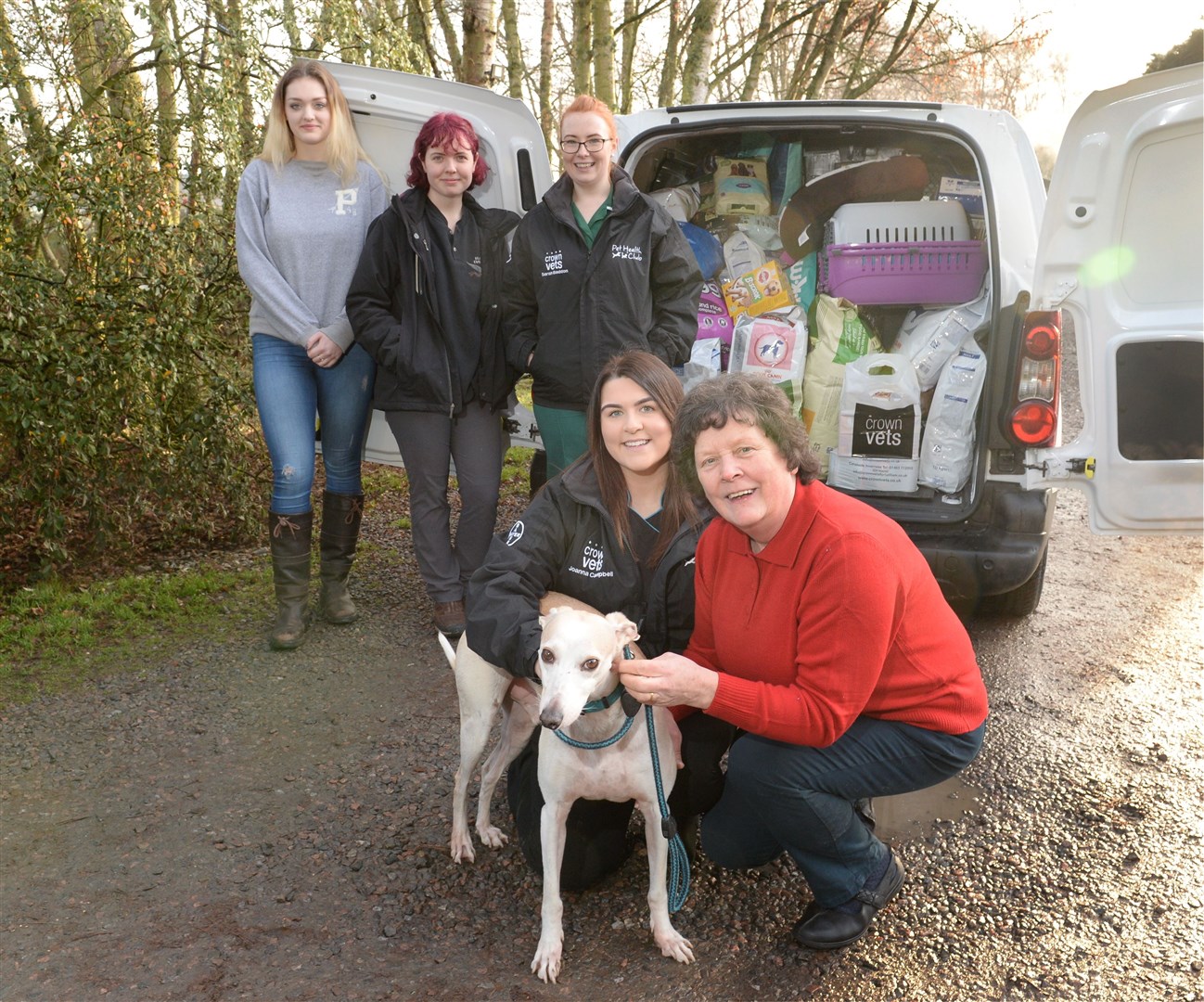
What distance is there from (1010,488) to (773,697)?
1.89 meters

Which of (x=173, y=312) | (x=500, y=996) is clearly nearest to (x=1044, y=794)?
(x=500, y=996)

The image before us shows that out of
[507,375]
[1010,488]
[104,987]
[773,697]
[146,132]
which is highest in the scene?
[146,132]

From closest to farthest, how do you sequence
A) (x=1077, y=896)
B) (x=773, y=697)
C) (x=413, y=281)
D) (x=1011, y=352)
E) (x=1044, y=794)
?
(x=773, y=697) → (x=1077, y=896) → (x=1044, y=794) → (x=1011, y=352) → (x=413, y=281)

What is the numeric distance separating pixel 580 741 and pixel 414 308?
2.07 metres

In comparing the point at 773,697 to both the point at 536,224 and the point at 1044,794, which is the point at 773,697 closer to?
the point at 1044,794

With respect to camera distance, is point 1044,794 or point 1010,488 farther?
point 1010,488

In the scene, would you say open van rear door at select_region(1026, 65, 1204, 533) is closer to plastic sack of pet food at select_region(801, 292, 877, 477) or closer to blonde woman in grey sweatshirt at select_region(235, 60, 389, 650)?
plastic sack of pet food at select_region(801, 292, 877, 477)

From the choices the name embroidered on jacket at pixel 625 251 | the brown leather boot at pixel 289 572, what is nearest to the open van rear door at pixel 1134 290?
the name embroidered on jacket at pixel 625 251

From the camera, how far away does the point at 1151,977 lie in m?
2.14

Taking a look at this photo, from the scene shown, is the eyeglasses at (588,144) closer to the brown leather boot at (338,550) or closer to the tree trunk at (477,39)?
the brown leather boot at (338,550)

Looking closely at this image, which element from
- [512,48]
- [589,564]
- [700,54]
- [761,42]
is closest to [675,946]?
[589,564]

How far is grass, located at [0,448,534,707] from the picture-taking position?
12.5 feet

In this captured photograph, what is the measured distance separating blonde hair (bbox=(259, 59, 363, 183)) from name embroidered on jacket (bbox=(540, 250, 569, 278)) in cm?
87

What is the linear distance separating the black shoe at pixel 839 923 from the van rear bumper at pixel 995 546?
1479 millimetres
